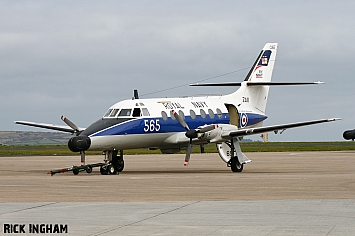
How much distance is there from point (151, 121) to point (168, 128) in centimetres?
109

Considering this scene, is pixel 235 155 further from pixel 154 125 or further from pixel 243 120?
pixel 154 125

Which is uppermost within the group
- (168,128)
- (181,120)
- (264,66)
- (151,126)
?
(264,66)

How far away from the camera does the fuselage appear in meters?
30.1

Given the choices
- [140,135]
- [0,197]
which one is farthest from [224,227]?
[140,135]

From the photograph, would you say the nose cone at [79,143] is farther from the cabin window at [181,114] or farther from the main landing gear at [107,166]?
the cabin window at [181,114]

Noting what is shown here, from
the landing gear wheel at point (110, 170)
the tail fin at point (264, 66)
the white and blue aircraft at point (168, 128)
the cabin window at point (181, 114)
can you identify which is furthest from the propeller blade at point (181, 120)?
the tail fin at point (264, 66)

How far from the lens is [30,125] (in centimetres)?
3775

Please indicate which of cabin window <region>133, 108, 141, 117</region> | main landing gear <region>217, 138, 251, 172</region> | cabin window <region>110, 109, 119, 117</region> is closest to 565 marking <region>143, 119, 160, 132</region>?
cabin window <region>133, 108, 141, 117</region>

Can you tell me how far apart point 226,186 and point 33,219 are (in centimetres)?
992

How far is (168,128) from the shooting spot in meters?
32.3

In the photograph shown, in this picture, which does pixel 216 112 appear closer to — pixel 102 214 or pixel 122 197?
pixel 122 197

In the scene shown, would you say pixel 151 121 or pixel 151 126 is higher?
pixel 151 121

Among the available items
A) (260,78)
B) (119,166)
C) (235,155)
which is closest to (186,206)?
(119,166)

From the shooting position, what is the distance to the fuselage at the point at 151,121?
30.1 meters
